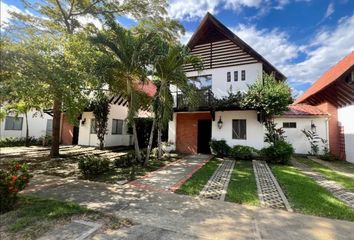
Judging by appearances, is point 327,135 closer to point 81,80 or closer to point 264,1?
point 264,1

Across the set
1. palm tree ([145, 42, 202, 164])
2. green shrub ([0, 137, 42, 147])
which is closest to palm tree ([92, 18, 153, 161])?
palm tree ([145, 42, 202, 164])

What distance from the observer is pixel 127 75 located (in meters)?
9.66

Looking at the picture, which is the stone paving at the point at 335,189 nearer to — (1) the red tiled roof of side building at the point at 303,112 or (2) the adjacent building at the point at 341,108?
(2) the adjacent building at the point at 341,108

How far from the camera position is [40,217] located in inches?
173

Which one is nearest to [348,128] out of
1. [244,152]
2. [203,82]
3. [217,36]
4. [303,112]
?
[303,112]

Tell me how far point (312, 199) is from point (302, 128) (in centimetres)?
1105

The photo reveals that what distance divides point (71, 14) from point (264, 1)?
1114 cm

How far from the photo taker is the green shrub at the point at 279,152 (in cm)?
1162

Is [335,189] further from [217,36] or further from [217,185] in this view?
[217,36]

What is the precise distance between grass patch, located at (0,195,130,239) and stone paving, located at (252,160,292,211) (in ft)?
12.9

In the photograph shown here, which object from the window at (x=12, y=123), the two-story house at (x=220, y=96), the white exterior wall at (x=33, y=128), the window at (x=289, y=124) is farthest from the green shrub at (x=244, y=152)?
the window at (x=12, y=123)

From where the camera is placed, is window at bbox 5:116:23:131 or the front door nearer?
the front door

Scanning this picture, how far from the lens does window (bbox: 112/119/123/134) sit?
61.3 feet

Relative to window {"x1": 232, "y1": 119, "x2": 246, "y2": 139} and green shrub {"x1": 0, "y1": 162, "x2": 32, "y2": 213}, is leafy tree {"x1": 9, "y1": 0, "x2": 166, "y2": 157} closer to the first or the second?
green shrub {"x1": 0, "y1": 162, "x2": 32, "y2": 213}
